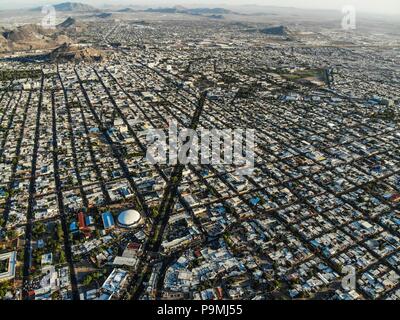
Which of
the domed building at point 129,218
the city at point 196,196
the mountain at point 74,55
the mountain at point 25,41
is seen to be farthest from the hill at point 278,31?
the domed building at point 129,218

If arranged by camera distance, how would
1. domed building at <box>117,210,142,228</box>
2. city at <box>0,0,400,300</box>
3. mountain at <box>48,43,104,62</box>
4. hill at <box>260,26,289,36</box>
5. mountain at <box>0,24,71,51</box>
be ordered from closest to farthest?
1. city at <box>0,0,400,300</box>
2. domed building at <box>117,210,142,228</box>
3. mountain at <box>48,43,104,62</box>
4. mountain at <box>0,24,71,51</box>
5. hill at <box>260,26,289,36</box>

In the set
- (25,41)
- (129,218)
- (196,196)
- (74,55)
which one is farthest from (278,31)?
(129,218)

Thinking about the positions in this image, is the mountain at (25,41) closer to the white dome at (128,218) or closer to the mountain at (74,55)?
the mountain at (74,55)

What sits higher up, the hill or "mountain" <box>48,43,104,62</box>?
the hill

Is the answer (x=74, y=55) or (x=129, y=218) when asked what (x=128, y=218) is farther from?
(x=74, y=55)

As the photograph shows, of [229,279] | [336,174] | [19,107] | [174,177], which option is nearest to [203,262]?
[229,279]

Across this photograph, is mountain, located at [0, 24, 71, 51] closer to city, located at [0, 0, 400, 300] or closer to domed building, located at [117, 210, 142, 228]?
city, located at [0, 0, 400, 300]

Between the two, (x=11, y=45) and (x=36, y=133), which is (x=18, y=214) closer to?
(x=36, y=133)

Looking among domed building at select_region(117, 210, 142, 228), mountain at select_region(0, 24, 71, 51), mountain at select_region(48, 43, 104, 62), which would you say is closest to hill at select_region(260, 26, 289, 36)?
mountain at select_region(0, 24, 71, 51)
